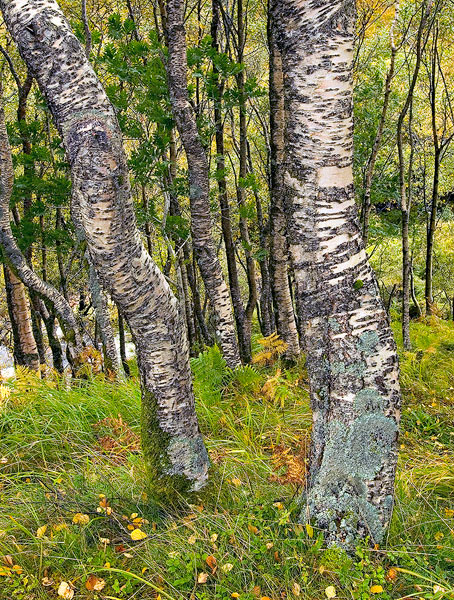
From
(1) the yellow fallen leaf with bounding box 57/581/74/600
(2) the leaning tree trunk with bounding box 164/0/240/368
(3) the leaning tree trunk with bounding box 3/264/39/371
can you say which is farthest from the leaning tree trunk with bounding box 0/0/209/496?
(3) the leaning tree trunk with bounding box 3/264/39/371

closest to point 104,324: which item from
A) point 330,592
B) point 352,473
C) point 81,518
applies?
point 81,518

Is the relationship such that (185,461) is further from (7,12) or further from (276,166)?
(276,166)

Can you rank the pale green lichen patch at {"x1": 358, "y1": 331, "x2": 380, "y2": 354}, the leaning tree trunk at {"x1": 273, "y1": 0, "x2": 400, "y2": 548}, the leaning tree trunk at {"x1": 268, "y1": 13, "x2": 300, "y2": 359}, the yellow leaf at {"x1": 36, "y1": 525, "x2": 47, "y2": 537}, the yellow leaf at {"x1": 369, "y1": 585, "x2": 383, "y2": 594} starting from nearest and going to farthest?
the yellow leaf at {"x1": 369, "y1": 585, "x2": 383, "y2": 594} < the leaning tree trunk at {"x1": 273, "y1": 0, "x2": 400, "y2": 548} < the pale green lichen patch at {"x1": 358, "y1": 331, "x2": 380, "y2": 354} < the yellow leaf at {"x1": 36, "y1": 525, "x2": 47, "y2": 537} < the leaning tree trunk at {"x1": 268, "y1": 13, "x2": 300, "y2": 359}

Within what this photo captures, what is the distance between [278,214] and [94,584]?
444cm

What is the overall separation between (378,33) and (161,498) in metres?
10.2

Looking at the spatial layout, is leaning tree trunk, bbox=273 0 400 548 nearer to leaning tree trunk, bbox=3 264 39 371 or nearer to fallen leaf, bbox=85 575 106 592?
fallen leaf, bbox=85 575 106 592

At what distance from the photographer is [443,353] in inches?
258

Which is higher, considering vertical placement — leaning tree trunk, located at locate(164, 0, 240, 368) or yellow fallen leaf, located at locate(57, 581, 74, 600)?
leaning tree trunk, located at locate(164, 0, 240, 368)

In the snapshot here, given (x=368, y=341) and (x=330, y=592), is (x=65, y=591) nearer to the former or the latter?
(x=330, y=592)

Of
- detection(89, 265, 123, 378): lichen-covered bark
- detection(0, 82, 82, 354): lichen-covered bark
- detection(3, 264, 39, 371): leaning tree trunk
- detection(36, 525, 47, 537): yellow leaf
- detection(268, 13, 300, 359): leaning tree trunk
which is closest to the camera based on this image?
detection(36, 525, 47, 537): yellow leaf

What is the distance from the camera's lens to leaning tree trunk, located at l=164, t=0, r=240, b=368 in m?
4.29

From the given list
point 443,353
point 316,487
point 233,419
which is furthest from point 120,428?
point 443,353

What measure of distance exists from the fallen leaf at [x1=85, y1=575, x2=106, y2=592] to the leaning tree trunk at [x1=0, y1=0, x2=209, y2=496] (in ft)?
2.02

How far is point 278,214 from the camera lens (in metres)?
5.56
